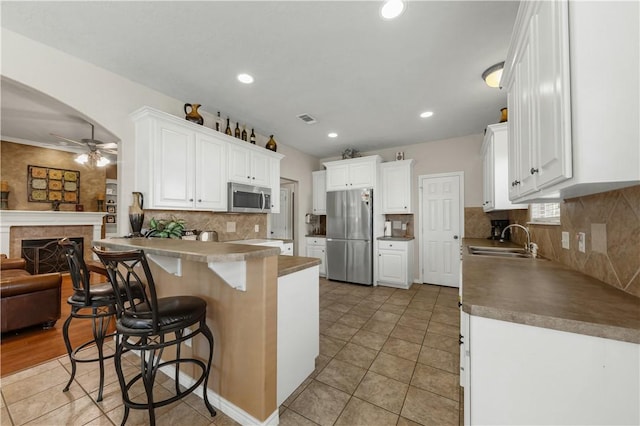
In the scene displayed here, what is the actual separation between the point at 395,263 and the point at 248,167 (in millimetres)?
2963

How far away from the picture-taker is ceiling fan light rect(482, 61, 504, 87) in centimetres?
223

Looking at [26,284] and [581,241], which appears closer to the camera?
[581,241]

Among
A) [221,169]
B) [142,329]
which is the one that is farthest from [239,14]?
[142,329]

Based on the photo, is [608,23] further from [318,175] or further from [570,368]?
[318,175]

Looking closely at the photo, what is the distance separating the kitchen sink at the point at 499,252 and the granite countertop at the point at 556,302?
1.04 metres

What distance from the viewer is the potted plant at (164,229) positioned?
97.6 inches

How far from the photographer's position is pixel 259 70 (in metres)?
2.34

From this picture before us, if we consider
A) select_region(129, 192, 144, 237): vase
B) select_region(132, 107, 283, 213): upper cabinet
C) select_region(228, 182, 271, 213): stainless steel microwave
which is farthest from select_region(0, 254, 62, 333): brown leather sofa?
select_region(228, 182, 271, 213): stainless steel microwave

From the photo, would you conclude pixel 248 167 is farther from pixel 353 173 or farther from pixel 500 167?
pixel 500 167

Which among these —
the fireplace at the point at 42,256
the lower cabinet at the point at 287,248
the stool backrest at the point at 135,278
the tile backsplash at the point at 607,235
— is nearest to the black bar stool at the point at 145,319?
the stool backrest at the point at 135,278

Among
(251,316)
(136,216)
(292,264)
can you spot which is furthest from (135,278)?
(136,216)

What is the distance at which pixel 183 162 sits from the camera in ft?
8.87

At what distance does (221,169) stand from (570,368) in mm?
3317

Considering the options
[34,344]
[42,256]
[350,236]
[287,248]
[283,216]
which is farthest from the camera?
[283,216]
